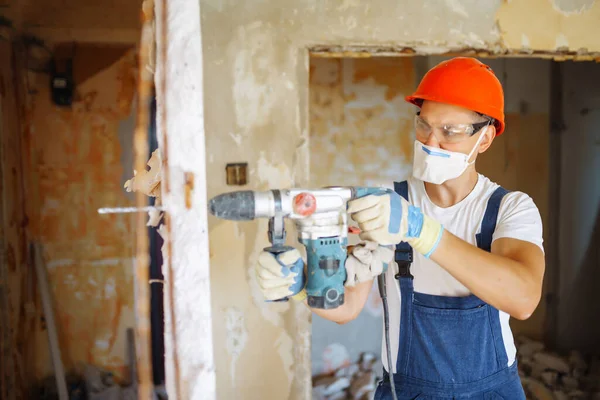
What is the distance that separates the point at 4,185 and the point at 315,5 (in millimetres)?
2214

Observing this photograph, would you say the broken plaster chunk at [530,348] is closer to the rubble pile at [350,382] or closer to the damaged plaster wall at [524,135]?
the damaged plaster wall at [524,135]

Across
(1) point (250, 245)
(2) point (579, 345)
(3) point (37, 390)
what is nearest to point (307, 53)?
(1) point (250, 245)

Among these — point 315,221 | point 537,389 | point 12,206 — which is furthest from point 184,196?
point 537,389

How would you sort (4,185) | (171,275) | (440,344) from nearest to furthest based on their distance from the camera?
(171,275)
(440,344)
(4,185)

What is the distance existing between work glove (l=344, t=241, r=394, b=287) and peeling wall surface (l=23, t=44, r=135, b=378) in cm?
242

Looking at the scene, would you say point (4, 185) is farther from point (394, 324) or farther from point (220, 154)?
point (394, 324)

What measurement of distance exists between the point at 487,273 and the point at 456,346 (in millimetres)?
386

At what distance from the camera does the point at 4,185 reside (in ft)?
8.56

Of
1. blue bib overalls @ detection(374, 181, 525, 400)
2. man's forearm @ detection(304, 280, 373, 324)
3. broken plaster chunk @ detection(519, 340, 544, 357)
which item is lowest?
broken plaster chunk @ detection(519, 340, 544, 357)

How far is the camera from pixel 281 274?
3.35 ft

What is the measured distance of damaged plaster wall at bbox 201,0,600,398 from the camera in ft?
5.41

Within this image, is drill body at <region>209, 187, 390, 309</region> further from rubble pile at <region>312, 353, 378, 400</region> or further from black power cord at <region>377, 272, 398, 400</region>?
rubble pile at <region>312, 353, 378, 400</region>

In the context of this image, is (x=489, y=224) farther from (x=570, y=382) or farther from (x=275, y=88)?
(x=570, y=382)

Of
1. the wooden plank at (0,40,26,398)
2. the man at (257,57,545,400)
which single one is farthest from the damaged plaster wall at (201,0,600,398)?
the wooden plank at (0,40,26,398)
